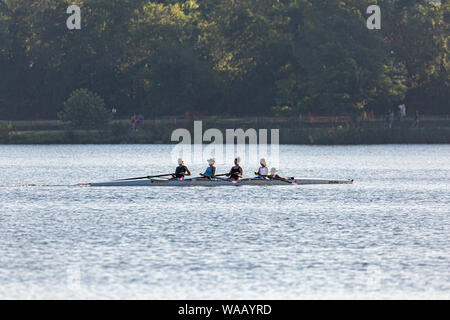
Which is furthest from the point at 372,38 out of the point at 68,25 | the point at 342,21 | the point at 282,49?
the point at 68,25

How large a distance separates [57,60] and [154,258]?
318ft

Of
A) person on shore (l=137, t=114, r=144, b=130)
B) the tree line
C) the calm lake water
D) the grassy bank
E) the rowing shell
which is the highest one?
the tree line

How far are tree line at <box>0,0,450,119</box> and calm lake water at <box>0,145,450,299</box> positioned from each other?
1861 inches

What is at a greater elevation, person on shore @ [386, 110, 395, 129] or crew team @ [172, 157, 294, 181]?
person on shore @ [386, 110, 395, 129]

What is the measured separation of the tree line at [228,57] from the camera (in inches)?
4200

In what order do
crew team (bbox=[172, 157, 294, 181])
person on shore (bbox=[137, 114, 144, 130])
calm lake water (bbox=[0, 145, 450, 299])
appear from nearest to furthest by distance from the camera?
calm lake water (bbox=[0, 145, 450, 299]), crew team (bbox=[172, 157, 294, 181]), person on shore (bbox=[137, 114, 144, 130])

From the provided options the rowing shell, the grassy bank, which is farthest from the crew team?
the grassy bank

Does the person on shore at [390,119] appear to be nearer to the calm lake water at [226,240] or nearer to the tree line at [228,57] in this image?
the tree line at [228,57]

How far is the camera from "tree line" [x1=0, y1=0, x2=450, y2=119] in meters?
107

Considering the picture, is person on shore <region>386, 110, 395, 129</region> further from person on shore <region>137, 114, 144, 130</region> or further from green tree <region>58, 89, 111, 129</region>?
green tree <region>58, 89, 111, 129</region>

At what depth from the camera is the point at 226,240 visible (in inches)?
1283

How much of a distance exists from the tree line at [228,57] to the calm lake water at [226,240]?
1861 inches

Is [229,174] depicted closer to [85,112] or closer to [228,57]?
[85,112]

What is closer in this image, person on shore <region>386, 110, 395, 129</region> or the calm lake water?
the calm lake water
